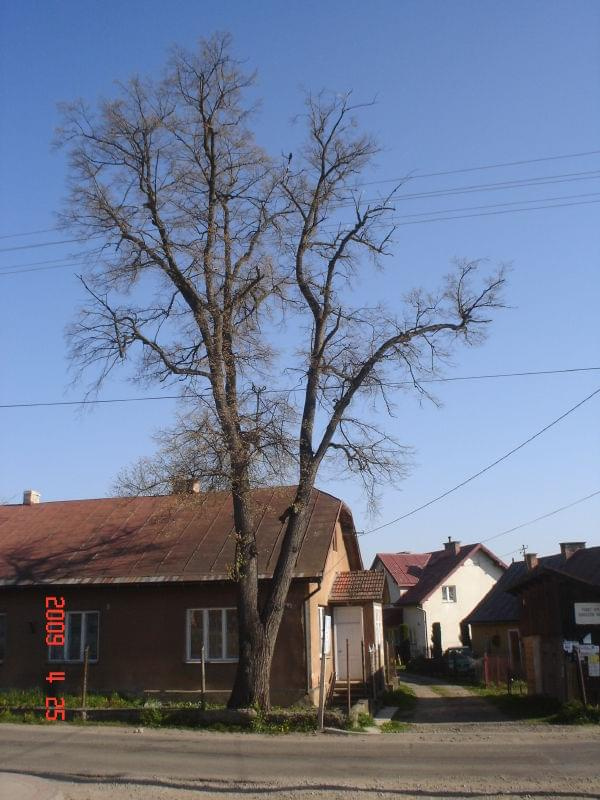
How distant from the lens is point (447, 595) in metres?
45.9

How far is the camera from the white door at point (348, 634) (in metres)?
23.5

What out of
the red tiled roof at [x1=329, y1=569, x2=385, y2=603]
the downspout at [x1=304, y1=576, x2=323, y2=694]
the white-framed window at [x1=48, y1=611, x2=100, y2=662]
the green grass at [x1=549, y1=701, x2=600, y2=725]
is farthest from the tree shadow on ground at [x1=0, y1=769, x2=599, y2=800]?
the red tiled roof at [x1=329, y1=569, x2=385, y2=603]

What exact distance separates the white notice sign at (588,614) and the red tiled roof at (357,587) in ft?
20.0

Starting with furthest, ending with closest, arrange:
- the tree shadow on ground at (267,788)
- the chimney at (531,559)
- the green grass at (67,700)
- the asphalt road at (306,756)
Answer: the chimney at (531,559) < the green grass at (67,700) < the asphalt road at (306,756) < the tree shadow on ground at (267,788)

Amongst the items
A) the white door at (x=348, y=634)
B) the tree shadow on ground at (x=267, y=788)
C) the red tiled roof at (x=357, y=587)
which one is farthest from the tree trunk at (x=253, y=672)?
the white door at (x=348, y=634)

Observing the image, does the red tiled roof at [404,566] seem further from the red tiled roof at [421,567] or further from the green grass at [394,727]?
the green grass at [394,727]

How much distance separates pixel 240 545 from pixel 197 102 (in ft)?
36.8

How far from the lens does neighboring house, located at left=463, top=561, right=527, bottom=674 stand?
35906mm

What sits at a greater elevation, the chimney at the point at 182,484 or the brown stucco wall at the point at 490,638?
the chimney at the point at 182,484

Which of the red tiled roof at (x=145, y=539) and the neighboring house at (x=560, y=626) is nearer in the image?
the neighboring house at (x=560, y=626)

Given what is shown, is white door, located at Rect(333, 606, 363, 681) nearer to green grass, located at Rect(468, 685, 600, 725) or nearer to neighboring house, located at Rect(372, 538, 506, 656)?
green grass, located at Rect(468, 685, 600, 725)

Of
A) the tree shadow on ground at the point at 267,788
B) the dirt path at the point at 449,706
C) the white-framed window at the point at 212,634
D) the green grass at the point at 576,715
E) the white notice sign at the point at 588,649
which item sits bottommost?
the dirt path at the point at 449,706

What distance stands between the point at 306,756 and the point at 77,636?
35.7ft

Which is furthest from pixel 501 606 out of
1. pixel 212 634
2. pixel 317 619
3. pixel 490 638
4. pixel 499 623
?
pixel 212 634
